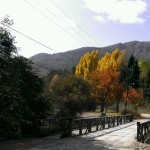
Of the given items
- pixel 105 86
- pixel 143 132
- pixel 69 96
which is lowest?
pixel 143 132

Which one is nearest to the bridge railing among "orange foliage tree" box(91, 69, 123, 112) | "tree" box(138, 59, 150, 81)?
"orange foliage tree" box(91, 69, 123, 112)

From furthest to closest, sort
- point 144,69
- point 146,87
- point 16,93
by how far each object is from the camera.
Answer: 1. point 144,69
2. point 146,87
3. point 16,93

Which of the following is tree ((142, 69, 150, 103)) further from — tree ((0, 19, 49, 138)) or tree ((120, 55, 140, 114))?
tree ((0, 19, 49, 138))

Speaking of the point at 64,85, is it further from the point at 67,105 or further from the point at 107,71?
the point at 107,71

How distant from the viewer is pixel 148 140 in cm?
2577

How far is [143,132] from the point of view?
26.9 m

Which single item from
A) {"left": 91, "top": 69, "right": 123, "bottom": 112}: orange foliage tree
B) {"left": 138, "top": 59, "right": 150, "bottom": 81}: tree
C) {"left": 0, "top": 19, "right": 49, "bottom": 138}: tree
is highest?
{"left": 138, "top": 59, "right": 150, "bottom": 81}: tree

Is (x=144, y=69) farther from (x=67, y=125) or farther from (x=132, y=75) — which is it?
(x=67, y=125)

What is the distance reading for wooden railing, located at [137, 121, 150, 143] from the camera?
24359 millimetres

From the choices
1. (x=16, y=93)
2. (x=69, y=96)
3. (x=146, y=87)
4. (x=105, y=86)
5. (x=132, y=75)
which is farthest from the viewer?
(x=146, y=87)

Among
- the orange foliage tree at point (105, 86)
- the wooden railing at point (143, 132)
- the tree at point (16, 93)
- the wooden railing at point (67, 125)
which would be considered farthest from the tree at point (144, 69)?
the tree at point (16, 93)

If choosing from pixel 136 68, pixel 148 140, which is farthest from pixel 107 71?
pixel 148 140

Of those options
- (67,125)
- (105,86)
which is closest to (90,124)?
(67,125)

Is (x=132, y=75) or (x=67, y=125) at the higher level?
(x=132, y=75)
